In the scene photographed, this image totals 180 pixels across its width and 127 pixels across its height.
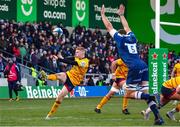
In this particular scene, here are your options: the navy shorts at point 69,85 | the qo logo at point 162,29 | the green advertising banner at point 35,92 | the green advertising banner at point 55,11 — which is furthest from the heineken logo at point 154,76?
the qo logo at point 162,29

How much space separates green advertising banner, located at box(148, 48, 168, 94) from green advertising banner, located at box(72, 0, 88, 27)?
22461 mm

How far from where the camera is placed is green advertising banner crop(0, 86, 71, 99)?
3417 centimetres

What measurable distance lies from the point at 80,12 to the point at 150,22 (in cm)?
502

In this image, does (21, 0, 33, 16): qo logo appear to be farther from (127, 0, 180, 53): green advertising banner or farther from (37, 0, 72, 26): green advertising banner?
(127, 0, 180, 53): green advertising banner

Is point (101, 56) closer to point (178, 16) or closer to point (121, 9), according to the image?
point (178, 16)

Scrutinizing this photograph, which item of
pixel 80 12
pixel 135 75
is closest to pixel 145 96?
pixel 135 75

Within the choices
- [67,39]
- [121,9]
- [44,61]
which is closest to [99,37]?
[67,39]

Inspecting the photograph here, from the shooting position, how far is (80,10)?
1715 inches

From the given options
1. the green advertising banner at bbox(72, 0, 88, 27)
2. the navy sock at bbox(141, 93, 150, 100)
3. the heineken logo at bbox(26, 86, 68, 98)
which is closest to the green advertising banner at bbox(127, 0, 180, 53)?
the green advertising banner at bbox(72, 0, 88, 27)

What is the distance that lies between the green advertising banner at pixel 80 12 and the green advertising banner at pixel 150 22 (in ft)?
11.2

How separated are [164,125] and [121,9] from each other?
10.3ft

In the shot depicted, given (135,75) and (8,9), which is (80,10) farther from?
(135,75)

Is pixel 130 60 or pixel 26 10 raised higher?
pixel 26 10

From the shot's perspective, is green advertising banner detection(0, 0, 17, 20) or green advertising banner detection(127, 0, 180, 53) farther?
green advertising banner detection(127, 0, 180, 53)
